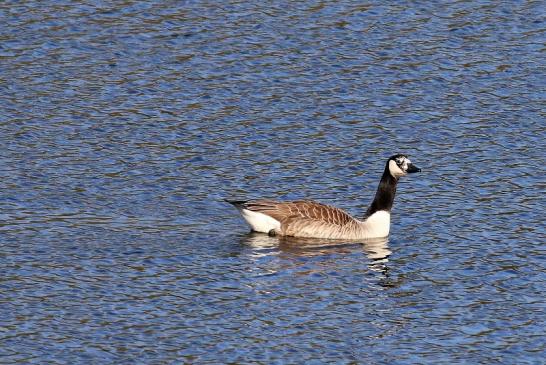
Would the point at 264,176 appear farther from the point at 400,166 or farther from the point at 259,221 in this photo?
the point at 400,166

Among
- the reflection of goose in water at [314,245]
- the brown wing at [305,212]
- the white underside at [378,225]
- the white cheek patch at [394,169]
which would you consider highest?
the white cheek patch at [394,169]

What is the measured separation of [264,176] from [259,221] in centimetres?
245

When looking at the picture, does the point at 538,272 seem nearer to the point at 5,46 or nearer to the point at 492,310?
the point at 492,310

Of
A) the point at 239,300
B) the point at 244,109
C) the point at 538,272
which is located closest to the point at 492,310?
the point at 538,272

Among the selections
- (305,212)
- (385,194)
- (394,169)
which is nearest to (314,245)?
(305,212)

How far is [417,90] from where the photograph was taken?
31297 mm

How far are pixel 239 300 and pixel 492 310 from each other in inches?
146

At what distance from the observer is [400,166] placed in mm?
25312

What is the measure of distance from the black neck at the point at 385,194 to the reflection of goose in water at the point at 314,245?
1.90ft

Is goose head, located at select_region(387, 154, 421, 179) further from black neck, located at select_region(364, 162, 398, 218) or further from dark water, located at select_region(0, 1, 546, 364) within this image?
dark water, located at select_region(0, 1, 546, 364)

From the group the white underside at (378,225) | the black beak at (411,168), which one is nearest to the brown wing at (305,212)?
the white underside at (378,225)

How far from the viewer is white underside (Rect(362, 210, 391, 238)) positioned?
2433 centimetres

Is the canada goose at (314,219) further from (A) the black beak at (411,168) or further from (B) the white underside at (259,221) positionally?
(A) the black beak at (411,168)

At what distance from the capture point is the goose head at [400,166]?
25266mm
